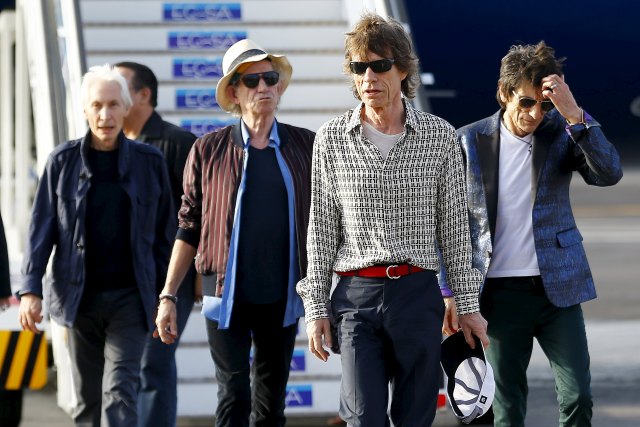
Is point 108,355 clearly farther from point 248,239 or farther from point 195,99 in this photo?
point 195,99

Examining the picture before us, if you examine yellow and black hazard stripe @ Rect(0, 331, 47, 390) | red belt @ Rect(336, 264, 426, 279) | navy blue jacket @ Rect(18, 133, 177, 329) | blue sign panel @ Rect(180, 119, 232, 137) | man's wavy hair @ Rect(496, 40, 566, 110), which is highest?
blue sign panel @ Rect(180, 119, 232, 137)

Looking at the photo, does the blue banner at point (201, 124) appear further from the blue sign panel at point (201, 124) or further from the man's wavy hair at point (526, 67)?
the man's wavy hair at point (526, 67)

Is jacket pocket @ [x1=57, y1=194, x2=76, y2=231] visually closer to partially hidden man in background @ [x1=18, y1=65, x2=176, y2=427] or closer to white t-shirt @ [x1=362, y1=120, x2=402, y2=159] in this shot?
partially hidden man in background @ [x1=18, y1=65, x2=176, y2=427]

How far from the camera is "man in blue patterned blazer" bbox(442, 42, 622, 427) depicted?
193 inches

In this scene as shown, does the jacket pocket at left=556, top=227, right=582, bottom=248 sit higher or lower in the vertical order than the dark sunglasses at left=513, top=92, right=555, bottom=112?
lower

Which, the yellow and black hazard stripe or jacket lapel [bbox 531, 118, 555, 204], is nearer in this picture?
jacket lapel [bbox 531, 118, 555, 204]

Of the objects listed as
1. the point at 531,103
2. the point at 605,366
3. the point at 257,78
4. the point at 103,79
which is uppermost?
the point at 103,79

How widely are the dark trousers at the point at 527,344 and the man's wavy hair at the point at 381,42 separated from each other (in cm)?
105

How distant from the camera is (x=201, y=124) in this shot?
325 inches

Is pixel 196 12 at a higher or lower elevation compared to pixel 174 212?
higher

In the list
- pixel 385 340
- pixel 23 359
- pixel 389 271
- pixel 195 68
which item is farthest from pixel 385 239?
pixel 195 68

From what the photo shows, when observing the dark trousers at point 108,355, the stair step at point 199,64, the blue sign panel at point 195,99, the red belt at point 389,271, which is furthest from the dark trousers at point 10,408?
the red belt at point 389,271

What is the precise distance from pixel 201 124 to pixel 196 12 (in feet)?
3.07

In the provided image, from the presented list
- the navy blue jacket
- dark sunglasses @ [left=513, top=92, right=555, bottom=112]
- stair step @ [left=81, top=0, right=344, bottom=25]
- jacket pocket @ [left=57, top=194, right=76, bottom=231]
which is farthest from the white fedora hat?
stair step @ [left=81, top=0, right=344, bottom=25]
